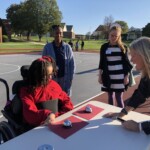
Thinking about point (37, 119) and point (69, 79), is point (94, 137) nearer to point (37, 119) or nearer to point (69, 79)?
point (37, 119)

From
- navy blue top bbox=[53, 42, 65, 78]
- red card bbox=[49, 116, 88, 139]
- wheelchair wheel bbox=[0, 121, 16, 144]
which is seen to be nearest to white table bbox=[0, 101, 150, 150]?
red card bbox=[49, 116, 88, 139]

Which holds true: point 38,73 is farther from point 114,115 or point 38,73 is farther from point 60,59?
point 60,59

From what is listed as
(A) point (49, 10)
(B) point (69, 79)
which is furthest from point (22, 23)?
(B) point (69, 79)

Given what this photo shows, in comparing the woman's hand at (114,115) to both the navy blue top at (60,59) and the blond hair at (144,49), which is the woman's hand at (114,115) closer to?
the blond hair at (144,49)

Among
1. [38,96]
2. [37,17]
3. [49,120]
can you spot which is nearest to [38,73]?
[38,96]

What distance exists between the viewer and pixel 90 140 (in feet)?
6.65

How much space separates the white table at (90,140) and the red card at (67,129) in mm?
39

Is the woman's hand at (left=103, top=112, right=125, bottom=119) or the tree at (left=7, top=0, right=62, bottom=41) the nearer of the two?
the woman's hand at (left=103, top=112, right=125, bottom=119)

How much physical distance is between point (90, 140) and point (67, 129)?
0.29 metres

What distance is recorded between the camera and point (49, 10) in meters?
67.5

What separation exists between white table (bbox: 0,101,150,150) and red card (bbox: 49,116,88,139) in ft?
0.13

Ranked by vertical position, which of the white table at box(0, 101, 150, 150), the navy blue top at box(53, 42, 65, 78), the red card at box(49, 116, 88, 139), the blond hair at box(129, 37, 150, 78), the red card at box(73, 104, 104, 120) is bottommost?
the white table at box(0, 101, 150, 150)

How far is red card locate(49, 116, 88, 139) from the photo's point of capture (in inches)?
84.6

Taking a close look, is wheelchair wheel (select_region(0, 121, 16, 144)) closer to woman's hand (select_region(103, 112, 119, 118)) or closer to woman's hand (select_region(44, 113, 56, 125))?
woman's hand (select_region(44, 113, 56, 125))
